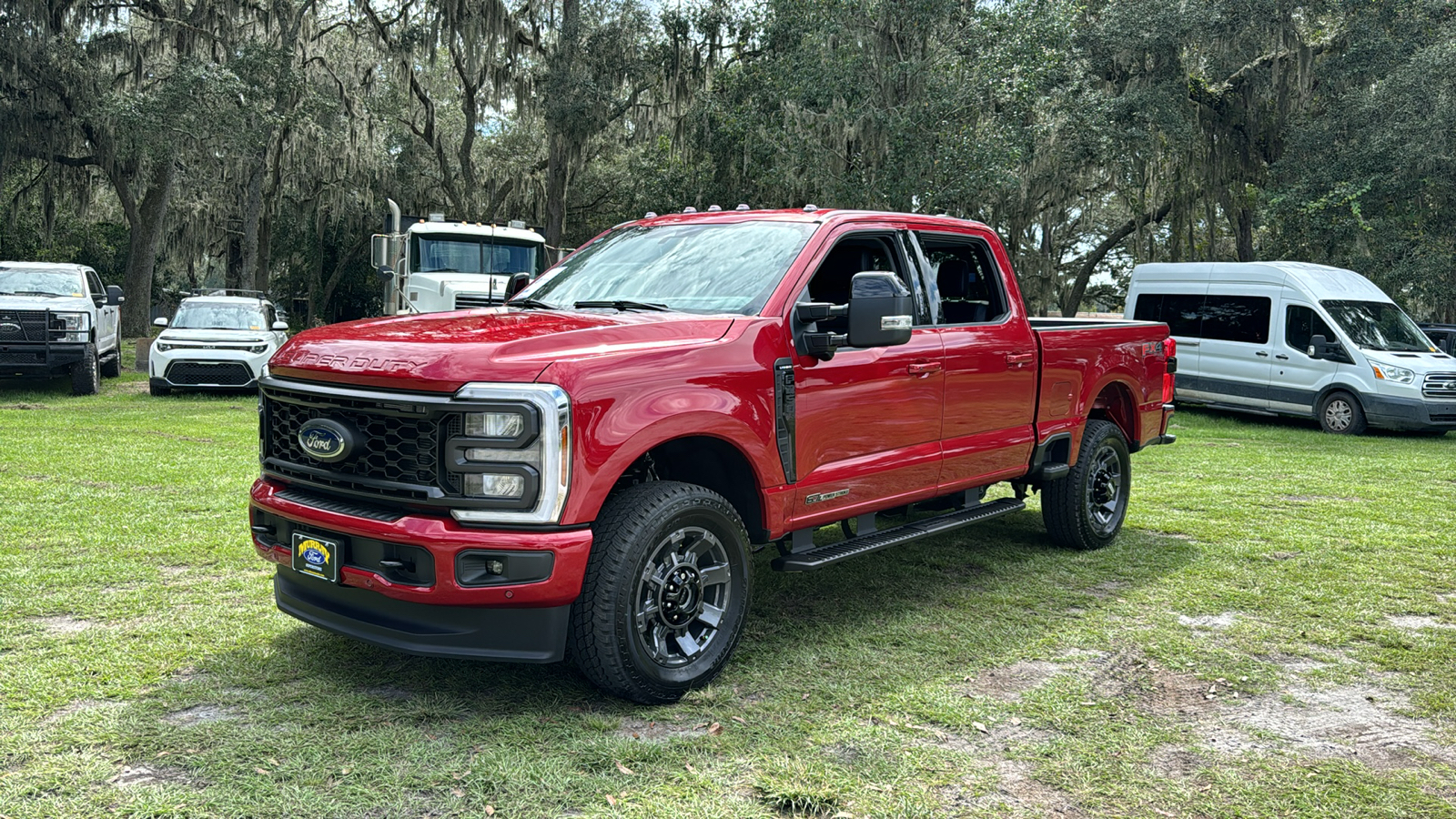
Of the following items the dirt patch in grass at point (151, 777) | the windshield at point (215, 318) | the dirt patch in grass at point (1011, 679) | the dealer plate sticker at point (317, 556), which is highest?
the windshield at point (215, 318)

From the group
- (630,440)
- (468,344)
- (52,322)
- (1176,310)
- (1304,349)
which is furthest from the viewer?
(1176,310)

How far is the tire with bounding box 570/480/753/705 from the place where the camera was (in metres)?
4.04

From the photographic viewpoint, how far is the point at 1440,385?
47.4ft

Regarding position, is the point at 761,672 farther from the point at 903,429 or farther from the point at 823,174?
the point at 823,174

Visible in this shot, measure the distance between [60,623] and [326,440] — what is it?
1.97 m

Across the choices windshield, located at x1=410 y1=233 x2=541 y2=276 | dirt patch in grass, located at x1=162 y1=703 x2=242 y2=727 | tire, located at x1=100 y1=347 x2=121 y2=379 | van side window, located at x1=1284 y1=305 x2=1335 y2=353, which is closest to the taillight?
dirt patch in grass, located at x1=162 y1=703 x2=242 y2=727

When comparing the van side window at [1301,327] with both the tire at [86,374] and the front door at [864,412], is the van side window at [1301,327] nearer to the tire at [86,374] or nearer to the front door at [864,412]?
the front door at [864,412]

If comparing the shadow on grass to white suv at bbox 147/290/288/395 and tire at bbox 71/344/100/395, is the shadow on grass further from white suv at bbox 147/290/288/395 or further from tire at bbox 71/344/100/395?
tire at bbox 71/344/100/395

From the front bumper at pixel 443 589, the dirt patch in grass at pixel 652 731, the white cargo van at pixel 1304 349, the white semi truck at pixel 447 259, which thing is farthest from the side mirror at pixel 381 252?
the dirt patch in grass at pixel 652 731

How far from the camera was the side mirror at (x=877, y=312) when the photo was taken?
4.73 m

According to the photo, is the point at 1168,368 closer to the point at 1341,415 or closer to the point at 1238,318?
the point at 1341,415

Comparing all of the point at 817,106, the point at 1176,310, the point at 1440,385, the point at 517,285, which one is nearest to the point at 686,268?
the point at 517,285

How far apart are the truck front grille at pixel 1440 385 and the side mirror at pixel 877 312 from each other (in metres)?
12.5

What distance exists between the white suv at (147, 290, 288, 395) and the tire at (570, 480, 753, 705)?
13.9 m
